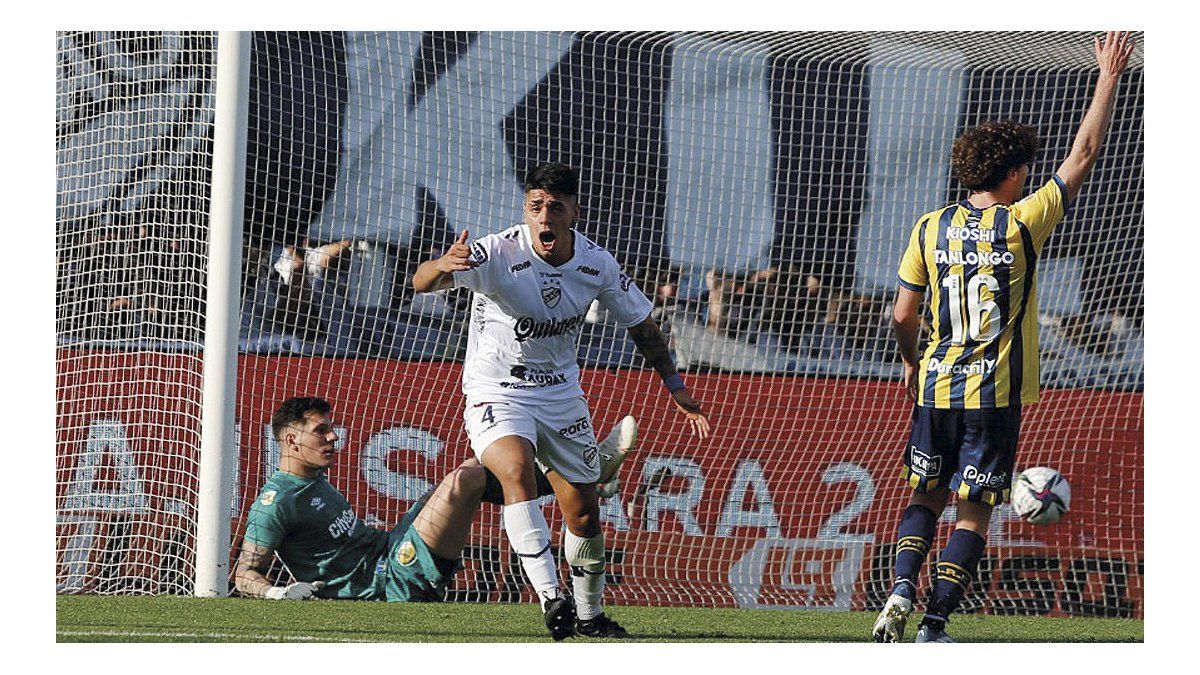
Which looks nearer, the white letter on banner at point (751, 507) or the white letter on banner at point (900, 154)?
the white letter on banner at point (751, 507)

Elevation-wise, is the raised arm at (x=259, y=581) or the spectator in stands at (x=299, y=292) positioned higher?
the spectator in stands at (x=299, y=292)

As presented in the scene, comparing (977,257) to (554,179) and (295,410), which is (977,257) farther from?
(295,410)

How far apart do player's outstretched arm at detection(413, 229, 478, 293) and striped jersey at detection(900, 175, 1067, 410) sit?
5.73 ft

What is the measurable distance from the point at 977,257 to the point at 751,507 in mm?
3563

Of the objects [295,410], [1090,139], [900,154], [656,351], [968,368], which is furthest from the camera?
[900,154]

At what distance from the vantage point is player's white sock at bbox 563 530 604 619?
5.91 meters

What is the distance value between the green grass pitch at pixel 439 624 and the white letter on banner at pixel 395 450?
114 cm

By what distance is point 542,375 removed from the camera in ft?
19.2

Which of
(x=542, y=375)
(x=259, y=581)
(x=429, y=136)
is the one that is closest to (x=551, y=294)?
(x=542, y=375)

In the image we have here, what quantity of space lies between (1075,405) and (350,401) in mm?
4444

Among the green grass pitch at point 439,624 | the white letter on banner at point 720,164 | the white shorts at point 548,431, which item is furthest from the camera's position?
the white letter on banner at point 720,164

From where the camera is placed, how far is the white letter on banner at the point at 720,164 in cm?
927

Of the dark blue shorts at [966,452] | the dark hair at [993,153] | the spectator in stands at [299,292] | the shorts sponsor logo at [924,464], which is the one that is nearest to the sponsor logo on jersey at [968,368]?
the dark blue shorts at [966,452]

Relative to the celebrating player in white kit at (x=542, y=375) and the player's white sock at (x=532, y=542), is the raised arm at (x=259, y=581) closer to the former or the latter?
the celebrating player in white kit at (x=542, y=375)
